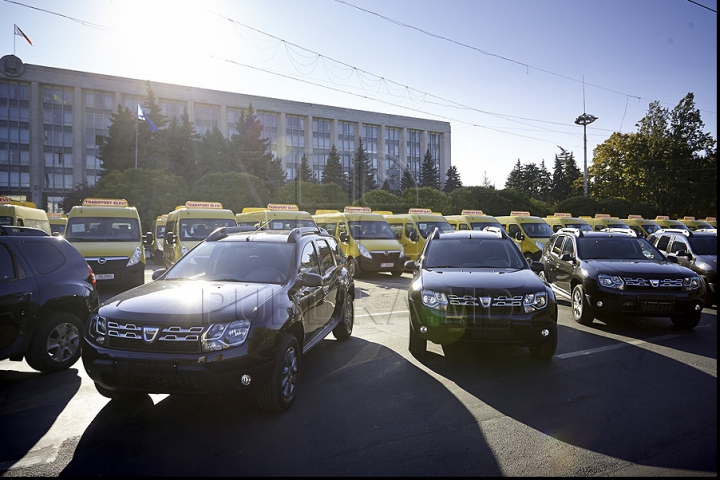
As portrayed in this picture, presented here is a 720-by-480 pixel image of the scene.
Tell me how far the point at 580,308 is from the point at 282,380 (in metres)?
6.26

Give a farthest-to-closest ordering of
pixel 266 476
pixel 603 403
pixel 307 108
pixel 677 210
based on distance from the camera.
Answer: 1. pixel 307 108
2. pixel 677 210
3. pixel 603 403
4. pixel 266 476

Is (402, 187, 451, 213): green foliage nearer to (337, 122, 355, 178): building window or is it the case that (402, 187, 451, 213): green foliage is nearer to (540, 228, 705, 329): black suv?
(540, 228, 705, 329): black suv

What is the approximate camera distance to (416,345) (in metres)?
6.39

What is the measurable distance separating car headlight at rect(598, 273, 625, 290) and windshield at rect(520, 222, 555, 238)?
11.0 meters

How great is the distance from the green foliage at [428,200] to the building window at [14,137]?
4970 centimetres

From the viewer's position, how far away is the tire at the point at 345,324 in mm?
7141

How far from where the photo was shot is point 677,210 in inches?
1785

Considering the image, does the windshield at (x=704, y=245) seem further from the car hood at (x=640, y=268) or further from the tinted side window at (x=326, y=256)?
the tinted side window at (x=326, y=256)

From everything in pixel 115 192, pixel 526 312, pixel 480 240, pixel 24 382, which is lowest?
pixel 24 382

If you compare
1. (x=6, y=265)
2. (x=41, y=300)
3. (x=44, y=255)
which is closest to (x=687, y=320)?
(x=41, y=300)

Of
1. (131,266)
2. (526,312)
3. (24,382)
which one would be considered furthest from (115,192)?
(526,312)

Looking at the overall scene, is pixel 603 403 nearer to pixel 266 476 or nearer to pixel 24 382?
pixel 266 476

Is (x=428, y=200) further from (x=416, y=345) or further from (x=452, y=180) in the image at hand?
(x=452, y=180)

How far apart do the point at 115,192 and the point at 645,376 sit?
35.4 meters
